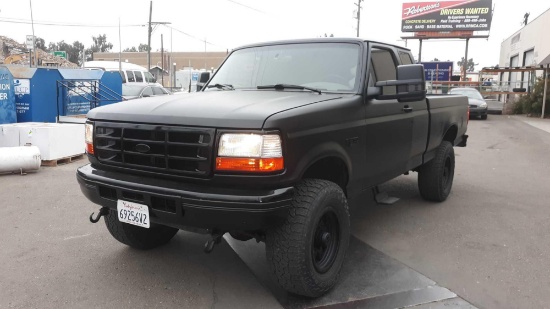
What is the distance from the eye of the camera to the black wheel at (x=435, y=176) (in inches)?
230

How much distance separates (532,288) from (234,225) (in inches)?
99.0

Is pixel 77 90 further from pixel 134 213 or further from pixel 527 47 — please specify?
pixel 527 47

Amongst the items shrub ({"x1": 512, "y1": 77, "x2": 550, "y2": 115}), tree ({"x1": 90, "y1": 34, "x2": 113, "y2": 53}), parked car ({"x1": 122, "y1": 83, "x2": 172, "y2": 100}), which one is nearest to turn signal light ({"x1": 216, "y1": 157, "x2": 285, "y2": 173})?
parked car ({"x1": 122, "y1": 83, "x2": 172, "y2": 100})

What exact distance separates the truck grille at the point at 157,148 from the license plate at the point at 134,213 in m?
0.27

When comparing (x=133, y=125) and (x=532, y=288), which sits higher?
(x=133, y=125)

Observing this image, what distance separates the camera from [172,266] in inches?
157

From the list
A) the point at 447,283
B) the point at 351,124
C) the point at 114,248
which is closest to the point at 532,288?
the point at 447,283

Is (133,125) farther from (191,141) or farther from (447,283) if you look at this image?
(447,283)

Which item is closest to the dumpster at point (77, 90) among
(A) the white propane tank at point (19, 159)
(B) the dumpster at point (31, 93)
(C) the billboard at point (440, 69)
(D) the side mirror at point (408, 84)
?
(B) the dumpster at point (31, 93)

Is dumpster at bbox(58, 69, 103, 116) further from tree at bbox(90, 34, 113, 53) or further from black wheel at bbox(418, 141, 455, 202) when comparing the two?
tree at bbox(90, 34, 113, 53)

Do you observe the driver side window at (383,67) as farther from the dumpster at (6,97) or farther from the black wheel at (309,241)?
the dumpster at (6,97)

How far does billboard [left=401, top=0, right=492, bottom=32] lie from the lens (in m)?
40.8

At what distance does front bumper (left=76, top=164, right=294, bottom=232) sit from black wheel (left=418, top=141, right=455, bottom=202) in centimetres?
344

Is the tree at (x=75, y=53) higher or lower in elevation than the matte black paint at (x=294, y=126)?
higher
